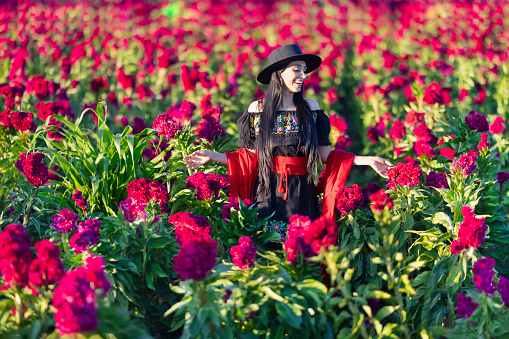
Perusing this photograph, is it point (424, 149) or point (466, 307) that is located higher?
point (424, 149)

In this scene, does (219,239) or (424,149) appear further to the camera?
(424,149)

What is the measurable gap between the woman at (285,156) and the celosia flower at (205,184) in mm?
216

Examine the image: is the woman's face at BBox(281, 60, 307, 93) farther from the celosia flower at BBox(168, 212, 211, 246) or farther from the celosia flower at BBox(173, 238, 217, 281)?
the celosia flower at BBox(173, 238, 217, 281)

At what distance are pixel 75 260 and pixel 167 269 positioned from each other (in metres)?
0.52

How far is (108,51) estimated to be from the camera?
26.7 feet

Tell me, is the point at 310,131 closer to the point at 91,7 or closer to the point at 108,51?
the point at 108,51

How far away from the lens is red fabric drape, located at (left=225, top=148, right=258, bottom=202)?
3088mm

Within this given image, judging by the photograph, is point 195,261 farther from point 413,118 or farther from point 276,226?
point 413,118

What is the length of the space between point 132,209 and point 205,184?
0.56m

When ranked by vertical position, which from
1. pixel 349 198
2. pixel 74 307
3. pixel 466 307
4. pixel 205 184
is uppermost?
pixel 205 184

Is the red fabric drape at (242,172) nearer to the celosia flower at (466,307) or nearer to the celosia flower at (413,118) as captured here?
the celosia flower at (466,307)

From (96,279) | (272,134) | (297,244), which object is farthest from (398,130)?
(96,279)

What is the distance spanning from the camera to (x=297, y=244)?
204 centimetres

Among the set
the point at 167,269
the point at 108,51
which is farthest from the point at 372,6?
the point at 167,269
